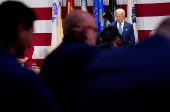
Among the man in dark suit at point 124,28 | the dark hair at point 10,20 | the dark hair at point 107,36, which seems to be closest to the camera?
the dark hair at point 10,20

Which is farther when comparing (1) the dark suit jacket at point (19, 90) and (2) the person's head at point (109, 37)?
(2) the person's head at point (109, 37)

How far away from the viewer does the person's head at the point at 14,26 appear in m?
1.00

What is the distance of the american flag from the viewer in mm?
4898

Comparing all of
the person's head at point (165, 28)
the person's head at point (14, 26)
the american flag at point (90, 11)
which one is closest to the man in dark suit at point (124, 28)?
the american flag at point (90, 11)

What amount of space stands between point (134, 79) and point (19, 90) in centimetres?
41


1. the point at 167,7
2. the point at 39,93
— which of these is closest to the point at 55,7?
the point at 167,7

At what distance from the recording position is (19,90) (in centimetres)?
86

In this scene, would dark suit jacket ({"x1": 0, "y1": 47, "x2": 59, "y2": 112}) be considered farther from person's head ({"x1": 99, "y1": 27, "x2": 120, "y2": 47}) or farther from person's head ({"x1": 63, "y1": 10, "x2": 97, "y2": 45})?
person's head ({"x1": 99, "y1": 27, "x2": 120, "y2": 47})

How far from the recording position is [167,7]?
4859 mm

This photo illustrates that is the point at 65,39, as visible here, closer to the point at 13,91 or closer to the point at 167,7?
the point at 13,91

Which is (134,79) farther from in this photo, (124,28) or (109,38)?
(124,28)

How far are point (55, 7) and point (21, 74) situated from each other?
404 cm

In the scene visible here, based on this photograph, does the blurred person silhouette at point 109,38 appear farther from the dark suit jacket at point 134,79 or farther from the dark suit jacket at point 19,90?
the dark suit jacket at point 134,79

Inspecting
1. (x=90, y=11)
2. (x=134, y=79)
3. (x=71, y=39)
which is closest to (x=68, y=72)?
(x=71, y=39)
